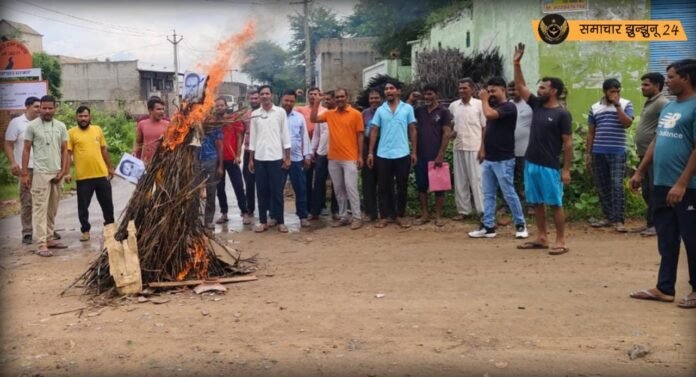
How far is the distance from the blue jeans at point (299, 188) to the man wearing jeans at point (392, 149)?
3.31 ft

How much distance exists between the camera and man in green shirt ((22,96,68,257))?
765cm

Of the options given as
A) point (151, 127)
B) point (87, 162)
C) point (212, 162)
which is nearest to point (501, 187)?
point (212, 162)

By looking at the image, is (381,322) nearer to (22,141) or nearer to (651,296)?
(651,296)

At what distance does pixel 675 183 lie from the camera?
4828 mm

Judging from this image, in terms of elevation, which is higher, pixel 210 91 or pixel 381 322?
pixel 210 91

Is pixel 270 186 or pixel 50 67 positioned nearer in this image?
pixel 270 186

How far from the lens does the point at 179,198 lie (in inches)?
231

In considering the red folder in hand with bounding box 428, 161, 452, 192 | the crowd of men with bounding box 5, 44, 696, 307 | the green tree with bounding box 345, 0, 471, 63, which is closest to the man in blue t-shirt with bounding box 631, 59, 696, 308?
the crowd of men with bounding box 5, 44, 696, 307

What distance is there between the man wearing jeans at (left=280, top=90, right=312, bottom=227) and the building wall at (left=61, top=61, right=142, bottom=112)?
1486 inches

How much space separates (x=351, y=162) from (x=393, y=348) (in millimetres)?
4741

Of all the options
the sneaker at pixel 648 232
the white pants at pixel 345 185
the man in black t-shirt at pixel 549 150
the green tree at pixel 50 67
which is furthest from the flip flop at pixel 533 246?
the green tree at pixel 50 67

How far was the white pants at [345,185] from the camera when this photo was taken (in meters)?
8.56

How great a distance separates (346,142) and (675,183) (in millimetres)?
4536

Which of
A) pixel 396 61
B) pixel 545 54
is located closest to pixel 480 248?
pixel 545 54
